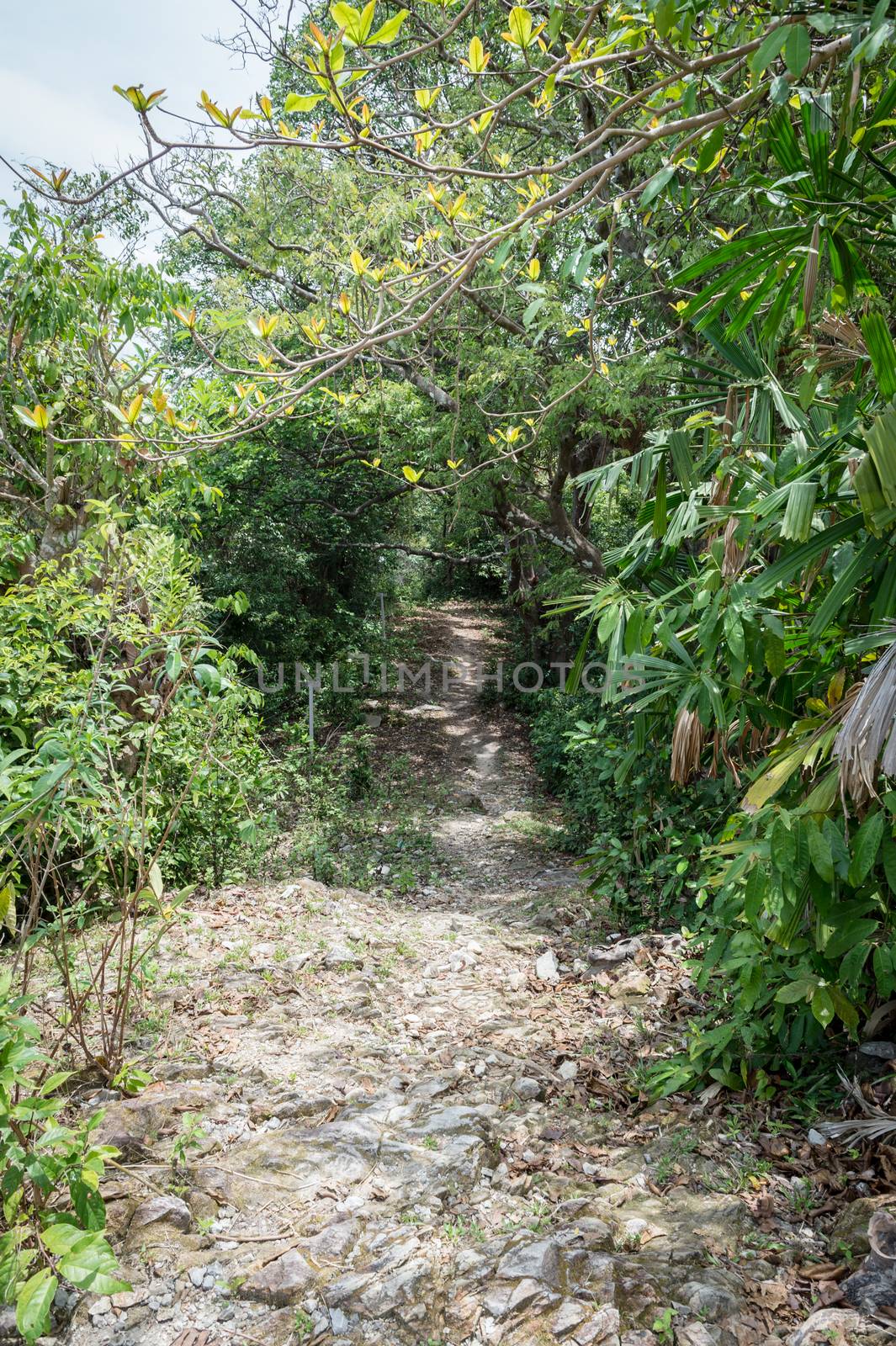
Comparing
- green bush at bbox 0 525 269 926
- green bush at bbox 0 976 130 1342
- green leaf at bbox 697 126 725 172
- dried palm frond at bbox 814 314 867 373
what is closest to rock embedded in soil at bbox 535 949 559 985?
green bush at bbox 0 525 269 926

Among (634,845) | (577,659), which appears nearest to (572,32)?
(577,659)

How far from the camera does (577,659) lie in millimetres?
3232

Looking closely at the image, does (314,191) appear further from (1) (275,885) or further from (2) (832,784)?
(2) (832,784)

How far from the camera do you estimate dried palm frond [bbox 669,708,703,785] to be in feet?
9.62

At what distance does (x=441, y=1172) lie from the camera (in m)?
2.63

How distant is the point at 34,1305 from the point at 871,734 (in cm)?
213

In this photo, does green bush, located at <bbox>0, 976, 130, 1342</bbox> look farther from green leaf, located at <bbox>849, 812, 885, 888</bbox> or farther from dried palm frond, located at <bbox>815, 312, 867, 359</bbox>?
dried palm frond, located at <bbox>815, 312, 867, 359</bbox>

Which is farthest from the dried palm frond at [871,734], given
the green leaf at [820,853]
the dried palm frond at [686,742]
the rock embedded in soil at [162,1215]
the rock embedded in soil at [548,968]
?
the rock embedded in soil at [548,968]

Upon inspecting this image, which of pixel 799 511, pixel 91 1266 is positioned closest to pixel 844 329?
pixel 799 511

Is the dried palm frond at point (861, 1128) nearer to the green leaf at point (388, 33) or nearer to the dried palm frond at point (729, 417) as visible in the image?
the dried palm frond at point (729, 417)

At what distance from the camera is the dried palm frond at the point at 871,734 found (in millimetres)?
1909

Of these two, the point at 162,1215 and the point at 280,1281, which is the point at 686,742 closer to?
the point at 280,1281

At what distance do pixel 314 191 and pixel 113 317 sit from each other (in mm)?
2641

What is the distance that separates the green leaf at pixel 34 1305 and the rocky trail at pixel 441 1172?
498 mm
